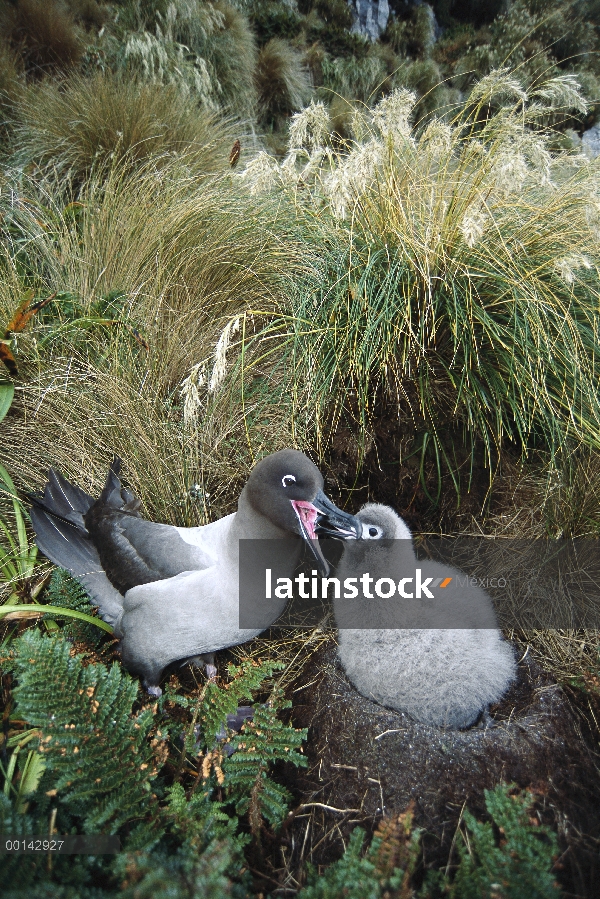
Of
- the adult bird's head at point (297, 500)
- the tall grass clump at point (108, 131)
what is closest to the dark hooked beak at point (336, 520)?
the adult bird's head at point (297, 500)

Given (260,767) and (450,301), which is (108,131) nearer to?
(450,301)

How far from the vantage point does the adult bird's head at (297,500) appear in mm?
1743

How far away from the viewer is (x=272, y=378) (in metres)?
2.68

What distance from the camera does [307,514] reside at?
1.77 metres

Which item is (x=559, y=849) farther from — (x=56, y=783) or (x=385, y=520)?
(x=56, y=783)

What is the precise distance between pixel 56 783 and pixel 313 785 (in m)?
0.71

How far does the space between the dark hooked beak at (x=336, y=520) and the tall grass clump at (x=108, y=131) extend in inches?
147

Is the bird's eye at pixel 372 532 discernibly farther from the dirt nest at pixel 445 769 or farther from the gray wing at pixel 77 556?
the gray wing at pixel 77 556

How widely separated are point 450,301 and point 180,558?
163cm

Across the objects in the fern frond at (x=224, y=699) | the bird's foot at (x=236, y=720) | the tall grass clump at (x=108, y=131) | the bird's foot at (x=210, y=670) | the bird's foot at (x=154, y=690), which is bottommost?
the bird's foot at (x=236, y=720)

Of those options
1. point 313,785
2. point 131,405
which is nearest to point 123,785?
point 313,785

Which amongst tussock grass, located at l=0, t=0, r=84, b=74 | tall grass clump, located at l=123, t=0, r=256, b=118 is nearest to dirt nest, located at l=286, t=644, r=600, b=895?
tall grass clump, located at l=123, t=0, r=256, b=118

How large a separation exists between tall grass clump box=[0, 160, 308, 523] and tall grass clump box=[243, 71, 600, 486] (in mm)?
431

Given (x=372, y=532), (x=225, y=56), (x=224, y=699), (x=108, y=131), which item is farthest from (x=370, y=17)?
(x=224, y=699)
